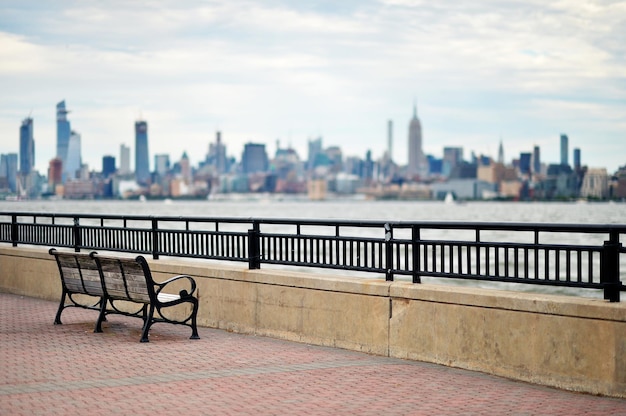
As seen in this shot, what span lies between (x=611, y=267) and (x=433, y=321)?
2.13m

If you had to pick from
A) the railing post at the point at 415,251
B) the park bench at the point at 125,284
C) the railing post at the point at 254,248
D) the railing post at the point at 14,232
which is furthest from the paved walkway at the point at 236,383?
the railing post at the point at 14,232

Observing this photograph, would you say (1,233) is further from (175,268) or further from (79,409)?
(79,409)

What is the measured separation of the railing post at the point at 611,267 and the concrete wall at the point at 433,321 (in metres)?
0.18

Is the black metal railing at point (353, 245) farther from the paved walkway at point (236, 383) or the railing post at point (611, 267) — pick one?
the paved walkway at point (236, 383)

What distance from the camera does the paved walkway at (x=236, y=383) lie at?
769 centimetres

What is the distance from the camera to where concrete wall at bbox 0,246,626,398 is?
27.8 feet

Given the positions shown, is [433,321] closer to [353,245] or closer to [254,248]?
[353,245]

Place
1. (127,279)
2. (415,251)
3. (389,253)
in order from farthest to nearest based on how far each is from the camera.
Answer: (127,279) → (389,253) → (415,251)

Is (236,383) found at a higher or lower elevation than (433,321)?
lower

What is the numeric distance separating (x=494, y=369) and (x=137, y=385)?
362 cm

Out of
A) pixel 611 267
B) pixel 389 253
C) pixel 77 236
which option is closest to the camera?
pixel 611 267

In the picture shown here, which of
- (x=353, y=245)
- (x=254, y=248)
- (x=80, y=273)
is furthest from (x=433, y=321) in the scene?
(x=80, y=273)

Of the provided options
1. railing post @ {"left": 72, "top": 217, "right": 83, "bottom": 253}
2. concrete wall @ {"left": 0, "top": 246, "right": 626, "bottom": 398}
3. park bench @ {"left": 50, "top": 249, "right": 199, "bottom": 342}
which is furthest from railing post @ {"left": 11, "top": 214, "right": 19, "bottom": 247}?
concrete wall @ {"left": 0, "top": 246, "right": 626, "bottom": 398}

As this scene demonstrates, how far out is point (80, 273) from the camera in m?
12.8
